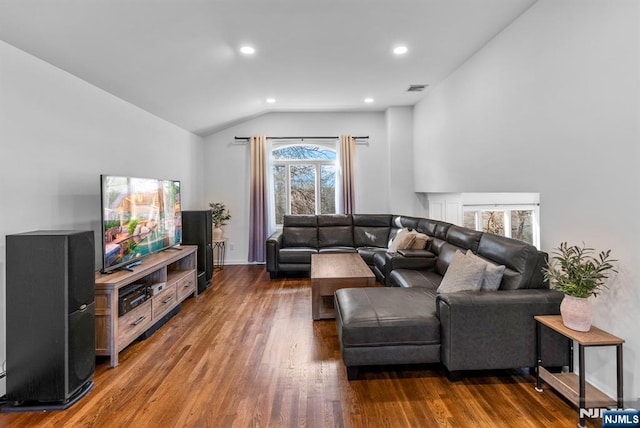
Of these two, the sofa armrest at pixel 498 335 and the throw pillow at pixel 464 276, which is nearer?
the sofa armrest at pixel 498 335

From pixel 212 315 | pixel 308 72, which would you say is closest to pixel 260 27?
pixel 308 72

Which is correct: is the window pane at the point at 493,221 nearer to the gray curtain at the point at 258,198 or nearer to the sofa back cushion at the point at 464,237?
the sofa back cushion at the point at 464,237

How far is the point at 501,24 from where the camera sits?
288 centimetres

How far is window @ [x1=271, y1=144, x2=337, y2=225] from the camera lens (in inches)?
248

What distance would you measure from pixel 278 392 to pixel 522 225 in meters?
3.22

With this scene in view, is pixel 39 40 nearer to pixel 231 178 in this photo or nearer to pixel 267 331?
pixel 267 331

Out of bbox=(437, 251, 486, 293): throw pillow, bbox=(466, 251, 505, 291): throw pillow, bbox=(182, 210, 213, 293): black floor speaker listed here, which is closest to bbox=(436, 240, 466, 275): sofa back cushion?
bbox=(437, 251, 486, 293): throw pillow

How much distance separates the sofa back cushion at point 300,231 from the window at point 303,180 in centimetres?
62

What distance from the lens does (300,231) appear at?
18.6ft

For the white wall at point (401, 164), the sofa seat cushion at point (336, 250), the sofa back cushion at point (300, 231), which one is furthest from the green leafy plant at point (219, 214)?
the white wall at point (401, 164)

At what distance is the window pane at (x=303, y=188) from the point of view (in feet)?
20.8

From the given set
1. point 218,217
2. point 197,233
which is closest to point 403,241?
point 197,233

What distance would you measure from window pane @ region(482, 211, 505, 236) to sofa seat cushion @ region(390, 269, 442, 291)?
1.03m

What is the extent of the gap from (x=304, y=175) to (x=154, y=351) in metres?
4.20
